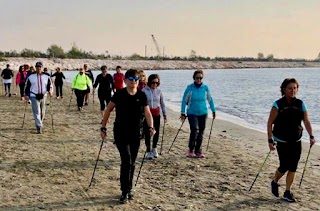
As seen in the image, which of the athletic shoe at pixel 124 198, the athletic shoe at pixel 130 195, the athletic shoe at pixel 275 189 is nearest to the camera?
the athletic shoe at pixel 124 198

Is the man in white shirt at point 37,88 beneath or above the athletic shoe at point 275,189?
above

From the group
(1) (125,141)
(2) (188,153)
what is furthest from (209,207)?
(2) (188,153)

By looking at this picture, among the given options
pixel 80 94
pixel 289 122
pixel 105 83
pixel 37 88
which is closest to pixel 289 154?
pixel 289 122

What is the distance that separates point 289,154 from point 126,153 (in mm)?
2592

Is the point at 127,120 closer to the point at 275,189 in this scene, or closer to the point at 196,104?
the point at 275,189

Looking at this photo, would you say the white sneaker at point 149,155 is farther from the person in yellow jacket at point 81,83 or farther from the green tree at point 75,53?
the green tree at point 75,53

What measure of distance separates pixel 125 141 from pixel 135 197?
1.02 metres

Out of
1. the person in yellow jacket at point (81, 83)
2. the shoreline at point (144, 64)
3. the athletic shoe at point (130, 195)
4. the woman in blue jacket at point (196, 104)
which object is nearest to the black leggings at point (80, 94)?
the person in yellow jacket at point (81, 83)

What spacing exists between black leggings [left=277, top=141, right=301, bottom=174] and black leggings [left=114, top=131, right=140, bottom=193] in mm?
2321

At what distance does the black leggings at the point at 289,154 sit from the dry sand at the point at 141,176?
0.61 meters

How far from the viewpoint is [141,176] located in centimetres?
816

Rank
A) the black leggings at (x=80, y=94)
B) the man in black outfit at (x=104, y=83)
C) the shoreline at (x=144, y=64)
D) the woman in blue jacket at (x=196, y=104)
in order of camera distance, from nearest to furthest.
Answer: the woman in blue jacket at (x=196, y=104)
the man in black outfit at (x=104, y=83)
the black leggings at (x=80, y=94)
the shoreline at (x=144, y=64)

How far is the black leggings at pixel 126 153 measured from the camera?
645 cm

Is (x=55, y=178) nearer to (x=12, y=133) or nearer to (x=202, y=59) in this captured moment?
(x=12, y=133)
